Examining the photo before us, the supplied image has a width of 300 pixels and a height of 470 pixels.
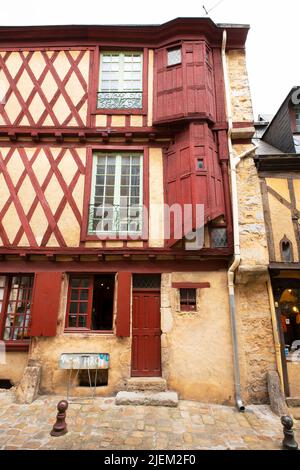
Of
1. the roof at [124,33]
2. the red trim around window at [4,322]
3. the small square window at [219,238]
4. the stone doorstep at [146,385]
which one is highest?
the roof at [124,33]

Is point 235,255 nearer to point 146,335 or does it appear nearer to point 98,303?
point 146,335

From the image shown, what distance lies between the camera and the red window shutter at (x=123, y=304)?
4809 millimetres

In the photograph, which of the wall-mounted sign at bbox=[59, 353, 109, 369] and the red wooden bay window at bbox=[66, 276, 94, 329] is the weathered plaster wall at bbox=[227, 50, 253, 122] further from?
the wall-mounted sign at bbox=[59, 353, 109, 369]

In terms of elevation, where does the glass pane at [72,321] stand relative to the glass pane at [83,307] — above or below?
below

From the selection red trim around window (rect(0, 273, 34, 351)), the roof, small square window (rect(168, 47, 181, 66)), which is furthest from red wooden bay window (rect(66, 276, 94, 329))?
the roof

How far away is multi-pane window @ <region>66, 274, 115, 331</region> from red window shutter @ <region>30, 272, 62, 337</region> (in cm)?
31

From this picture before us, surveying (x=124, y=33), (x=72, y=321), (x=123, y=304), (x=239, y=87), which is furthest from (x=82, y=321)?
(x=124, y=33)

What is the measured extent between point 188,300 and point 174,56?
18.3 feet

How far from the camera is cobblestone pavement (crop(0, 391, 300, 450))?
321 cm

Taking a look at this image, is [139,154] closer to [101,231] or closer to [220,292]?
[101,231]

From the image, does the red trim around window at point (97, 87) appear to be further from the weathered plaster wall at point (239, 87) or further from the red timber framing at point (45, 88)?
the weathered plaster wall at point (239, 87)

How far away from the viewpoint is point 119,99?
19.8 ft

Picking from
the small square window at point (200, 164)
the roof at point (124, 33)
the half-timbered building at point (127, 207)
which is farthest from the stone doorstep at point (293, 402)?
the roof at point (124, 33)
